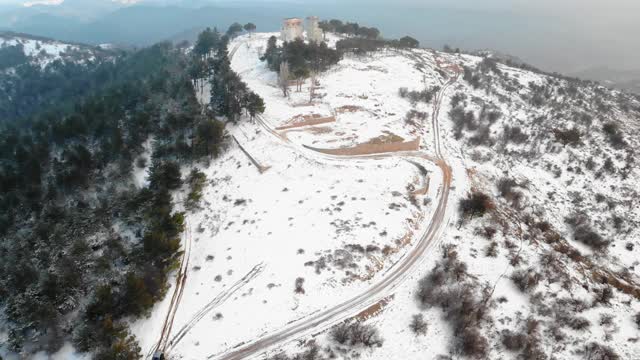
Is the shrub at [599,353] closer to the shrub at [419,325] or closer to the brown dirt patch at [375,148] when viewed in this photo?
Result: the shrub at [419,325]

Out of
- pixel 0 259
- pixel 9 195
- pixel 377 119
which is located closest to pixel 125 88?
pixel 9 195

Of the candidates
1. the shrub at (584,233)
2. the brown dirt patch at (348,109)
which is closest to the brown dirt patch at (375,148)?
the brown dirt patch at (348,109)

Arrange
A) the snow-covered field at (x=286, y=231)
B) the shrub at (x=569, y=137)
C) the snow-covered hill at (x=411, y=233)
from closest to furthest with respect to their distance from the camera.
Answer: the snow-covered hill at (x=411, y=233), the snow-covered field at (x=286, y=231), the shrub at (x=569, y=137)

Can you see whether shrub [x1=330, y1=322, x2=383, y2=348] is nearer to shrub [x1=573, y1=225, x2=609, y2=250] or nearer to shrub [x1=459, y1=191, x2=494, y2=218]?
shrub [x1=459, y1=191, x2=494, y2=218]

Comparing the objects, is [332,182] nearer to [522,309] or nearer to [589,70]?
[522,309]

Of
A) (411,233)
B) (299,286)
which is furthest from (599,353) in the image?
(299,286)

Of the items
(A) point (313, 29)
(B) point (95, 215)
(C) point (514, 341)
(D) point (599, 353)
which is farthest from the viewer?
(A) point (313, 29)

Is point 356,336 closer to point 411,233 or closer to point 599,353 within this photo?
point 411,233

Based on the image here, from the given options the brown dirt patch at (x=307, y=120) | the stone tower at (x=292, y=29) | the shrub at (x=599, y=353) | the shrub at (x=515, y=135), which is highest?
the stone tower at (x=292, y=29)
